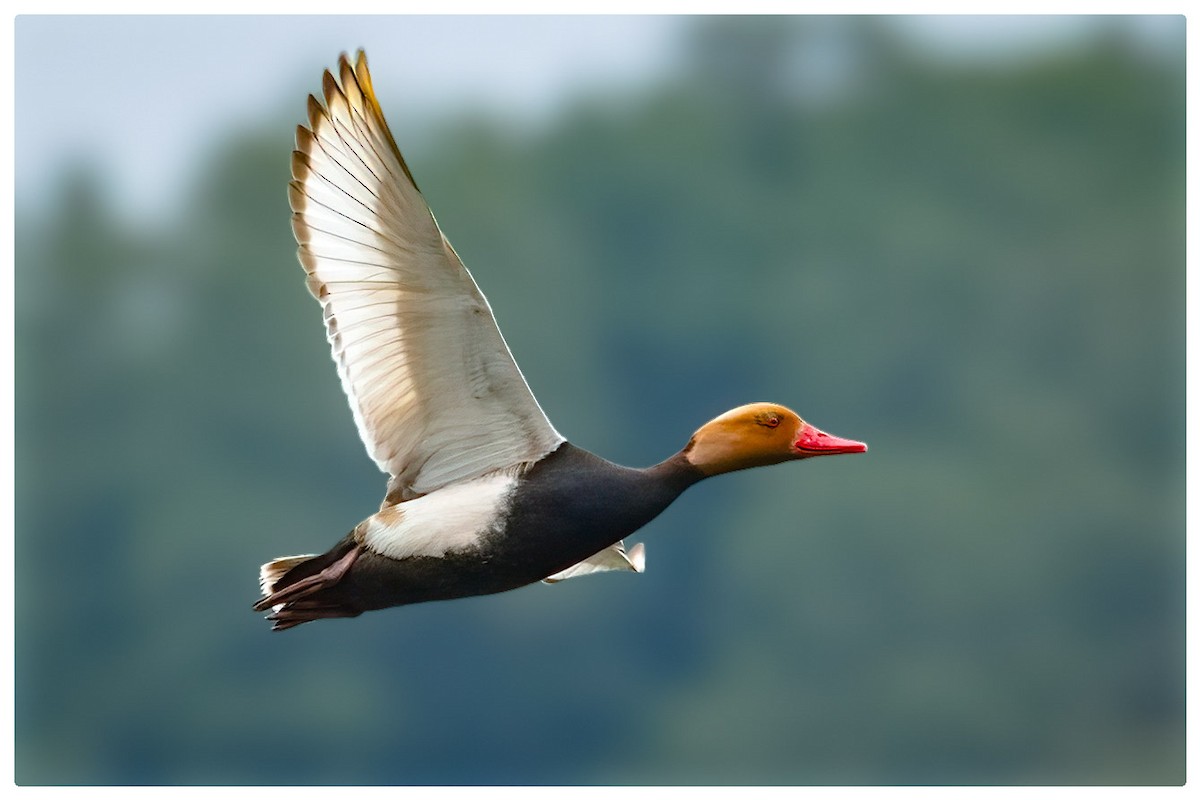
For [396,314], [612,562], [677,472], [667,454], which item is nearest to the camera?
[677,472]

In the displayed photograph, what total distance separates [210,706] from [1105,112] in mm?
15775

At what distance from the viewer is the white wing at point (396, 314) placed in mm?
4418

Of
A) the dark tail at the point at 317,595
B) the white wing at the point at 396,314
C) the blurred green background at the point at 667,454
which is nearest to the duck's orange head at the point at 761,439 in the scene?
the white wing at the point at 396,314

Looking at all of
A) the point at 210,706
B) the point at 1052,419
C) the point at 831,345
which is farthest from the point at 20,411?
the point at 1052,419

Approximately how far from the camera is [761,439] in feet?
14.8

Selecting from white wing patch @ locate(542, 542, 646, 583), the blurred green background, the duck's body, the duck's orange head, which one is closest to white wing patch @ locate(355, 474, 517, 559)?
the duck's body

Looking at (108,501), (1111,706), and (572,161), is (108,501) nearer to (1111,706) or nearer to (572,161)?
(572,161)

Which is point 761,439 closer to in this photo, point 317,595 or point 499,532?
point 499,532

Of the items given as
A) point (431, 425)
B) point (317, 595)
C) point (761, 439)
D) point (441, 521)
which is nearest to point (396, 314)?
point (431, 425)

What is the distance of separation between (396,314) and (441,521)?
51 centimetres

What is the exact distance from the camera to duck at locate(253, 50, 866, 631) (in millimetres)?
4410

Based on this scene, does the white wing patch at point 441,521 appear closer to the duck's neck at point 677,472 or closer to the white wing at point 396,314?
the white wing at point 396,314

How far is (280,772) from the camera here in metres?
21.8

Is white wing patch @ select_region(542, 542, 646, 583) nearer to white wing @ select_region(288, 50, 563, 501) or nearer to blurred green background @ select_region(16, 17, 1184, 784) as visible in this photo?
white wing @ select_region(288, 50, 563, 501)
